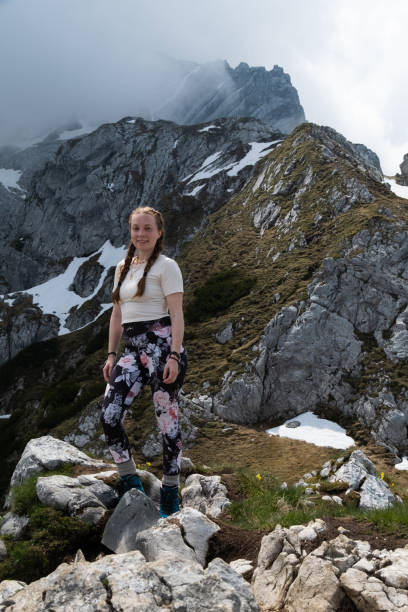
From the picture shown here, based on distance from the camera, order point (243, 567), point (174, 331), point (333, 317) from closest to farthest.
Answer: point (243, 567) → point (174, 331) → point (333, 317)

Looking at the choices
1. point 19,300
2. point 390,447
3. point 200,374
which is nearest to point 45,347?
point 19,300

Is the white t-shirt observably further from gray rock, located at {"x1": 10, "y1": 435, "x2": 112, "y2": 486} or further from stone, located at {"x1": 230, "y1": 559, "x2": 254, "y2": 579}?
gray rock, located at {"x1": 10, "y1": 435, "x2": 112, "y2": 486}

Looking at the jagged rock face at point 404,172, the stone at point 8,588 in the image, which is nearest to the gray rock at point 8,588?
the stone at point 8,588

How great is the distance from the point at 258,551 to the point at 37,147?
17661 cm

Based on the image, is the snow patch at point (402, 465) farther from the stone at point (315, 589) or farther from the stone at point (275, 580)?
the stone at point (315, 589)

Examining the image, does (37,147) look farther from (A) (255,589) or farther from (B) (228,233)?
(A) (255,589)

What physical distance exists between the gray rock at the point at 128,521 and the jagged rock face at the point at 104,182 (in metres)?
74.4

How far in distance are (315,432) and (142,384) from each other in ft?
66.0

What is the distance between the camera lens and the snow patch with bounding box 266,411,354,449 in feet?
69.6

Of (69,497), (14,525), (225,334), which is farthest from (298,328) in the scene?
(14,525)

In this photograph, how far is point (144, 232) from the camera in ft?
16.4

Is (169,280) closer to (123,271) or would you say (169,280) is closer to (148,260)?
(148,260)

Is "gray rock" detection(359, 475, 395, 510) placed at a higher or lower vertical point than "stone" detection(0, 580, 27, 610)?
lower

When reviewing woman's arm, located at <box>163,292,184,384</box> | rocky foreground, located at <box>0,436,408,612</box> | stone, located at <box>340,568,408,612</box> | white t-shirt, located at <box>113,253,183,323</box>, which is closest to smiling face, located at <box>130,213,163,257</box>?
white t-shirt, located at <box>113,253,183,323</box>
